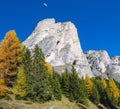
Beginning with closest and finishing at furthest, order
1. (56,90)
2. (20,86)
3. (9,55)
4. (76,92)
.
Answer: (9,55) → (20,86) → (56,90) → (76,92)

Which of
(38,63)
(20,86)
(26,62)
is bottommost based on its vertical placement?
(20,86)

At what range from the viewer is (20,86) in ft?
175

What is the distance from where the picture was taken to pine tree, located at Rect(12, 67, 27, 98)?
51.8m

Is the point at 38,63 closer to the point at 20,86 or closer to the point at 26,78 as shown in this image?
the point at 26,78

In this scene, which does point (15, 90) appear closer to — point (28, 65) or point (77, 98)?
point (28, 65)

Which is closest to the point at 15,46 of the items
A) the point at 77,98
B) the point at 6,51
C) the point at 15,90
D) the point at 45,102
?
the point at 6,51

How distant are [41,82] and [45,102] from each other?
13.5 feet

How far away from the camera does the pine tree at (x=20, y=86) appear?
51812 millimetres

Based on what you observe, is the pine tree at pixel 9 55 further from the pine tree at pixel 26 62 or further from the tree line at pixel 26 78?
the pine tree at pixel 26 62

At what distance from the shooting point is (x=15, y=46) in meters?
48.4

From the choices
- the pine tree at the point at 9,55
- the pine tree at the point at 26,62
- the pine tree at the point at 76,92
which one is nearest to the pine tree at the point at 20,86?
the pine tree at the point at 9,55

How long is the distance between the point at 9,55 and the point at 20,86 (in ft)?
26.5

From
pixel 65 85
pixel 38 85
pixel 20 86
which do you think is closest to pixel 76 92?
pixel 65 85

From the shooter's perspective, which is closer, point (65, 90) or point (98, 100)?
point (65, 90)
